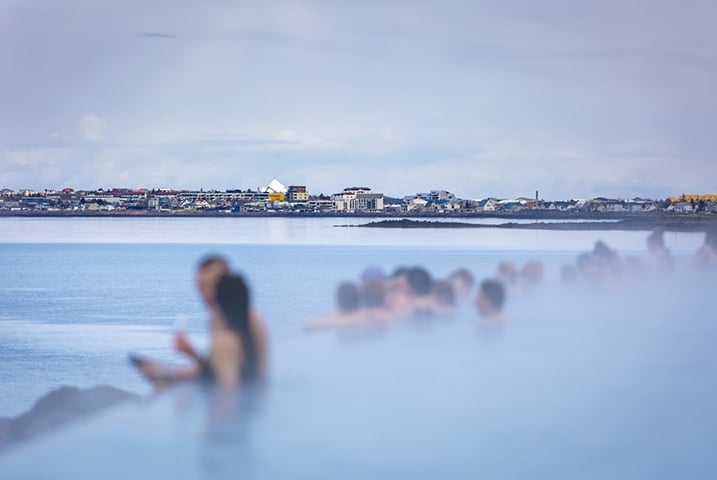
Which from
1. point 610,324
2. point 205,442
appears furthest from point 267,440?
point 610,324

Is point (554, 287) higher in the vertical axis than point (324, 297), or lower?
higher

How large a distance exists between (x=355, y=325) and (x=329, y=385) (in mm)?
430

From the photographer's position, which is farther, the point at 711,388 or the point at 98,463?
the point at 711,388

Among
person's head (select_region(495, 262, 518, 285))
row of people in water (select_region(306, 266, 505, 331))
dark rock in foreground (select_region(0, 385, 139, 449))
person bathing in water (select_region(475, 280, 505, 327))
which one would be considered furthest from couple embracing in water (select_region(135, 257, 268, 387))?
dark rock in foreground (select_region(0, 385, 139, 449))

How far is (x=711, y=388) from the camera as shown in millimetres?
6812

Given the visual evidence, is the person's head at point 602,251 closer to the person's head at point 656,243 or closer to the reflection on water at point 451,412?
the person's head at point 656,243

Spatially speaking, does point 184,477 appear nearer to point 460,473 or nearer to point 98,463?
point 98,463

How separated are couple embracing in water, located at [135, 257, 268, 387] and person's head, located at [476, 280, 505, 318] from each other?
1.77 meters

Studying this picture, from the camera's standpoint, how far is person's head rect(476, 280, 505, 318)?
261 inches

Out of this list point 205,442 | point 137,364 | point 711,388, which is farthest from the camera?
point 711,388

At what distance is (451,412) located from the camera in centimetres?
602

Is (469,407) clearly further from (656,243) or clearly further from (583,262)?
(656,243)

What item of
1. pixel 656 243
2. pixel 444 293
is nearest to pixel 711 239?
pixel 656 243

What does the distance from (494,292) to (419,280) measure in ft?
1.72
